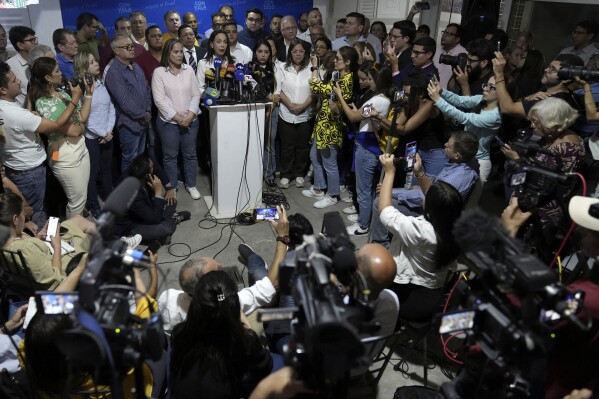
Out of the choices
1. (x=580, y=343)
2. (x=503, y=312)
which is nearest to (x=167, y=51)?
(x=503, y=312)

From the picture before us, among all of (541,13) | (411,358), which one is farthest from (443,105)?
(541,13)

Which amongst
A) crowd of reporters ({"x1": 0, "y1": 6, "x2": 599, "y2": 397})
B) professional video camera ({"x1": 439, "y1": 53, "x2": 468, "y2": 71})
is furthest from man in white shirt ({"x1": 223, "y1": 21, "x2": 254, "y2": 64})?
professional video camera ({"x1": 439, "y1": 53, "x2": 468, "y2": 71})

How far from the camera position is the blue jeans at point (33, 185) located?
→ 3375 millimetres

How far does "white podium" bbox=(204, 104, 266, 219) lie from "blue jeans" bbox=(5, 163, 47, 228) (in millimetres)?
1385

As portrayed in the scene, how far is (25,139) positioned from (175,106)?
4.33 feet

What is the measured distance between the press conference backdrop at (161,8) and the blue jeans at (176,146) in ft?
8.33

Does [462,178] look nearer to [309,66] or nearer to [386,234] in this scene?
[386,234]

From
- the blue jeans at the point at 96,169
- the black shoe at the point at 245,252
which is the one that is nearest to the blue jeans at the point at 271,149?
the black shoe at the point at 245,252

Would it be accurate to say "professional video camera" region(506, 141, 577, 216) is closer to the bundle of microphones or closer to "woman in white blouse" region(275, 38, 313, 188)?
A: the bundle of microphones

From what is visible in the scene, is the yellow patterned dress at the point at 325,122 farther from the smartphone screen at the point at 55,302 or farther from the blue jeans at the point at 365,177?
the smartphone screen at the point at 55,302

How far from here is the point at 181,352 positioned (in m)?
1.88

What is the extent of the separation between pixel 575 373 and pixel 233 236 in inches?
112

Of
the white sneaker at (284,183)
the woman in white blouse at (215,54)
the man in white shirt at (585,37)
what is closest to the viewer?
the woman in white blouse at (215,54)

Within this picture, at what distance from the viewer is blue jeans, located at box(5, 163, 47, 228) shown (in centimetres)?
338
